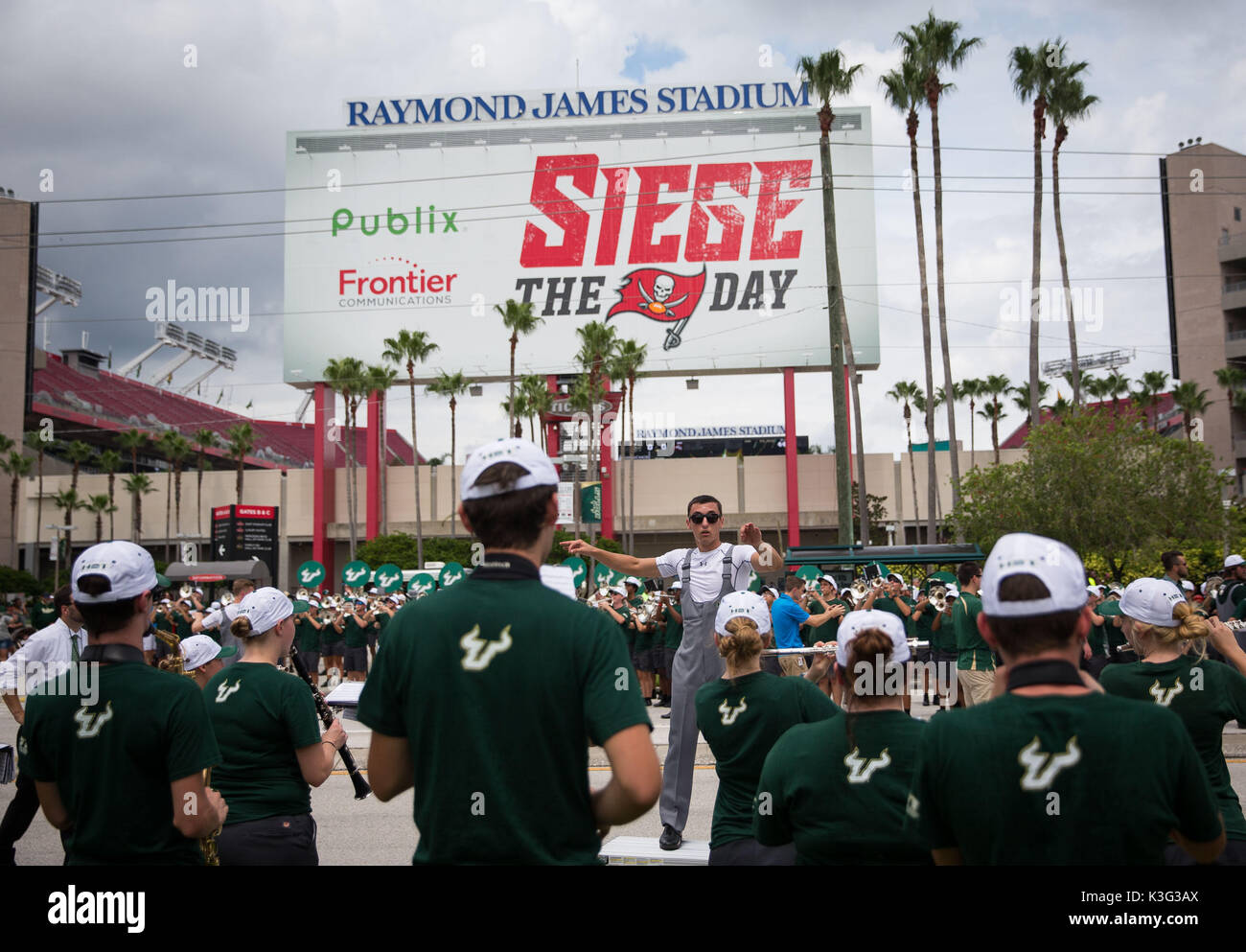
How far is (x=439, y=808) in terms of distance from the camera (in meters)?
2.60

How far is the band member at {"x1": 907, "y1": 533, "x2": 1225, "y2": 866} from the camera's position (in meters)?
2.45

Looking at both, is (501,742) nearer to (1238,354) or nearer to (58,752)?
(58,752)

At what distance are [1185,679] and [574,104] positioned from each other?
63.3m

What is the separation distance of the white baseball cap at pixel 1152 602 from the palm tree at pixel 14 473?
231ft

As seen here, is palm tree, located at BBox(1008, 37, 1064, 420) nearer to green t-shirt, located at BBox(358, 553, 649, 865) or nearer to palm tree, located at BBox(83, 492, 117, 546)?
green t-shirt, located at BBox(358, 553, 649, 865)

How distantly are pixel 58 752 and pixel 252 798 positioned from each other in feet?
3.58

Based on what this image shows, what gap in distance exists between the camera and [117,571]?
353 centimetres

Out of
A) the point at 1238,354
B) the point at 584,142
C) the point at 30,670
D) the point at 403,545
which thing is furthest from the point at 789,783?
the point at 1238,354

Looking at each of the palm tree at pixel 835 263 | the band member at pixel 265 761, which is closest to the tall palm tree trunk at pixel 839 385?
the palm tree at pixel 835 263

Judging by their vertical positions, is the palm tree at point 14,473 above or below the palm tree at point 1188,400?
below

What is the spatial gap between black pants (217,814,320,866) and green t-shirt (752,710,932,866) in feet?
7.04

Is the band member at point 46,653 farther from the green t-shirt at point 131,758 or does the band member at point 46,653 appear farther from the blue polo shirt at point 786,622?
the blue polo shirt at point 786,622

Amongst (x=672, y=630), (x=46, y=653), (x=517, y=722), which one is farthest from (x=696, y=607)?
(x=672, y=630)

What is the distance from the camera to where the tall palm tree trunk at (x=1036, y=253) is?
3572 centimetres
